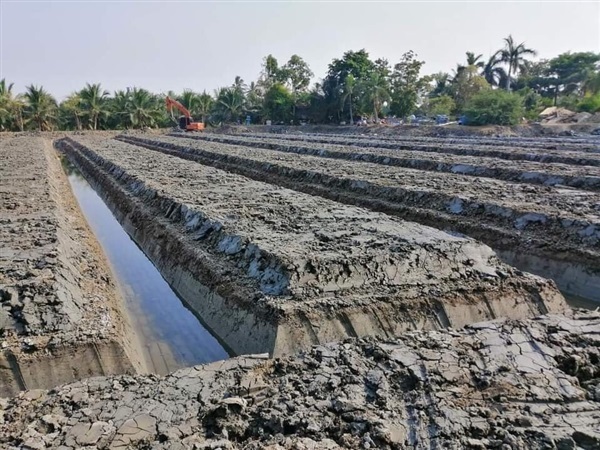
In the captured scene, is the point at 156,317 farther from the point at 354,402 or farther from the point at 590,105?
the point at 590,105

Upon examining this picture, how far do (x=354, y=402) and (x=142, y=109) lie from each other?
1992 inches

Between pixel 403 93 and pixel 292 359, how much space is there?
135 ft

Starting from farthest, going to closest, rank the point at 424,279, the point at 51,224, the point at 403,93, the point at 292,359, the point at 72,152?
the point at 403,93
the point at 72,152
the point at 51,224
the point at 424,279
the point at 292,359

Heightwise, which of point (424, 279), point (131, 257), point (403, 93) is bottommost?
point (131, 257)

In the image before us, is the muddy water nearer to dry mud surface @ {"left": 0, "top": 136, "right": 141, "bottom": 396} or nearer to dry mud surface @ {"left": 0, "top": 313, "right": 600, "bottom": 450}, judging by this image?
dry mud surface @ {"left": 0, "top": 136, "right": 141, "bottom": 396}

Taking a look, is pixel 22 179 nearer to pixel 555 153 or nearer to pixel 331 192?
pixel 331 192

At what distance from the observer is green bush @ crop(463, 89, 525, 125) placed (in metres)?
33.6

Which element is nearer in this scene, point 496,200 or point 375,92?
point 496,200

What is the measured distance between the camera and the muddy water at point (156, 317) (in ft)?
19.5

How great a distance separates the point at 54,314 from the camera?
525cm

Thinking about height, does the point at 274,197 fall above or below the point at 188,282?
above

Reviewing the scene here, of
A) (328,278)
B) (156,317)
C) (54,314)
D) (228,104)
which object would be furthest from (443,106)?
(54,314)

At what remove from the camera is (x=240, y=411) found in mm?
3660

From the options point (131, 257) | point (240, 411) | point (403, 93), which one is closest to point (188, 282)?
point (131, 257)
